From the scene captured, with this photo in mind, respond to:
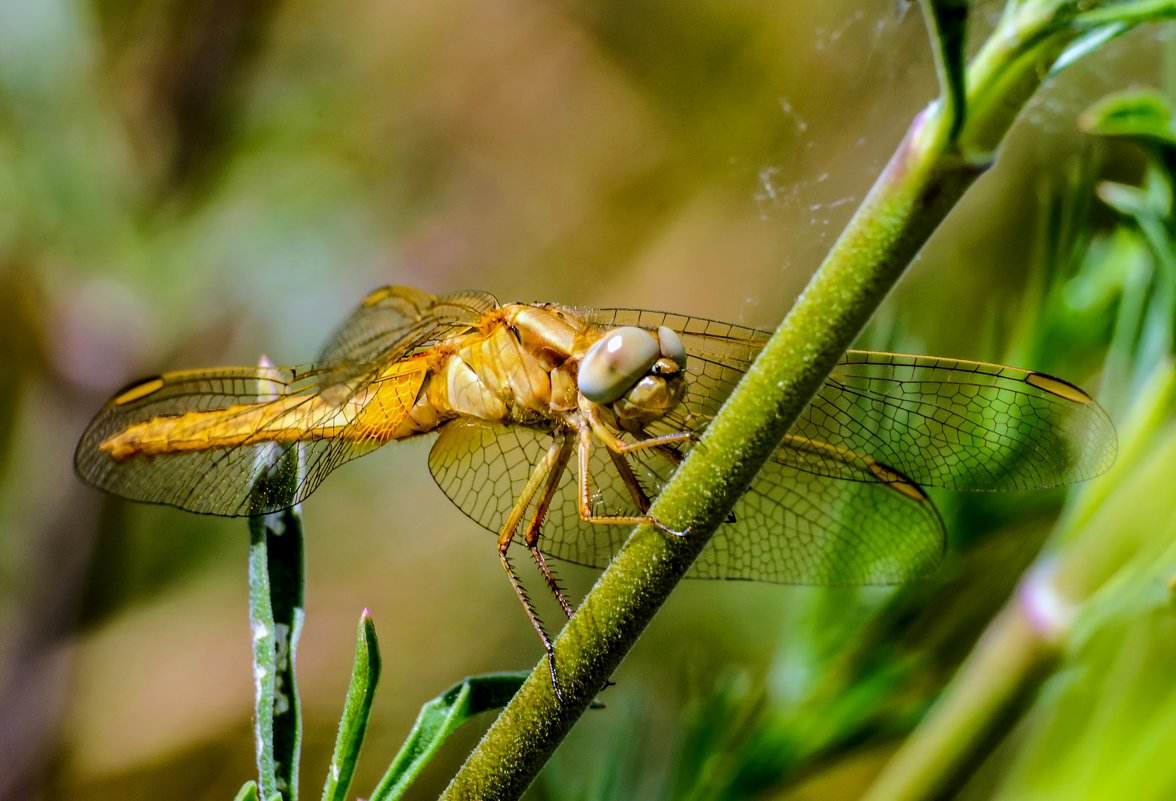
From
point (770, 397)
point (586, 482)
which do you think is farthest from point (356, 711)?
point (586, 482)

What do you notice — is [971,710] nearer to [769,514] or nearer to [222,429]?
[769,514]

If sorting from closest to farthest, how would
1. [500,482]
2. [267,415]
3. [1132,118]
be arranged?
[1132,118]
[267,415]
[500,482]

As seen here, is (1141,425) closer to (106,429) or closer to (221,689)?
(106,429)

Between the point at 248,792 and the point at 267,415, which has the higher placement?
the point at 267,415

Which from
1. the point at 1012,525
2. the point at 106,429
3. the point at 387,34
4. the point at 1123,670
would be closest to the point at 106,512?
the point at 106,429

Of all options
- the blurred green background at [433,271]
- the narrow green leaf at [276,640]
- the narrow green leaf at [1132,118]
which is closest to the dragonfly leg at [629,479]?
the blurred green background at [433,271]
